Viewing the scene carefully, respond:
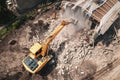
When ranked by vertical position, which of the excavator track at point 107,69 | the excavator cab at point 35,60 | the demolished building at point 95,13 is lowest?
the excavator track at point 107,69

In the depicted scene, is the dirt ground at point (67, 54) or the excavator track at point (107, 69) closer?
the excavator track at point (107, 69)

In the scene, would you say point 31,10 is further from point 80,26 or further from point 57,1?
point 80,26

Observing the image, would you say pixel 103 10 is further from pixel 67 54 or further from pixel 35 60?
pixel 35 60

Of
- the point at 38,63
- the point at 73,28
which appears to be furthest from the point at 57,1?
the point at 38,63

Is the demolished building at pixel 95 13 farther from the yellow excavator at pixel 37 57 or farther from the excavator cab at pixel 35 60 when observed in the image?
the excavator cab at pixel 35 60

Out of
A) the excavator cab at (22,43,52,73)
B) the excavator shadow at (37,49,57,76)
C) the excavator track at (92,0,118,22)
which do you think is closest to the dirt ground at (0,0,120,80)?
the excavator shadow at (37,49,57,76)

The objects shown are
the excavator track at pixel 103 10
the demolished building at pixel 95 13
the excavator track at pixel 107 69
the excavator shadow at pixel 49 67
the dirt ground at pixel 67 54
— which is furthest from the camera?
the excavator track at pixel 103 10

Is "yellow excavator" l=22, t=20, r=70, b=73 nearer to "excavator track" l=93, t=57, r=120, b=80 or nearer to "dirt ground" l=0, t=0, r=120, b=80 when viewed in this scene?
"dirt ground" l=0, t=0, r=120, b=80

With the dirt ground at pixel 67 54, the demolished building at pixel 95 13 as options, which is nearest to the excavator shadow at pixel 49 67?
the dirt ground at pixel 67 54
